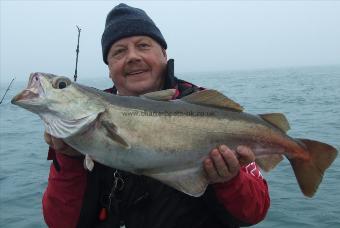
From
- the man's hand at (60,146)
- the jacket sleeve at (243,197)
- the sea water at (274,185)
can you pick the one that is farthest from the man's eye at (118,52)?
the sea water at (274,185)

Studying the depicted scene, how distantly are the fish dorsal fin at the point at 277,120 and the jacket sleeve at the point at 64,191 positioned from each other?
1751mm

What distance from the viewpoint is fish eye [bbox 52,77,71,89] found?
11.4 ft

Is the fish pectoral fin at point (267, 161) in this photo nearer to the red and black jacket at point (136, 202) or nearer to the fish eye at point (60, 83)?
the red and black jacket at point (136, 202)

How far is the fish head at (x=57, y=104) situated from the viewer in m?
3.42

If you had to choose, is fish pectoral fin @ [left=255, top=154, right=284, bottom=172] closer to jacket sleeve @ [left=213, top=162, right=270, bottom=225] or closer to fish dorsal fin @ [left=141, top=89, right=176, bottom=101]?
jacket sleeve @ [left=213, top=162, right=270, bottom=225]

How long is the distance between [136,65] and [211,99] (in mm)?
1038

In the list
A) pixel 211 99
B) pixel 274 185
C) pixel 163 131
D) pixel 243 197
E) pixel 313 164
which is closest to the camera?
pixel 163 131

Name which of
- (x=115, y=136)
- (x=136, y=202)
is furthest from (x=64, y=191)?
(x=115, y=136)

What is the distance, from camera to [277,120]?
13.1 feet

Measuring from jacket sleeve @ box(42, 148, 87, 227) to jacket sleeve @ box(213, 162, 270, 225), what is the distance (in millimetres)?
1241

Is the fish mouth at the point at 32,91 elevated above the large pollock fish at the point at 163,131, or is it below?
above

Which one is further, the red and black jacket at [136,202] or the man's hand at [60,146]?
the red and black jacket at [136,202]

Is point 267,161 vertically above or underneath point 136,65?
underneath

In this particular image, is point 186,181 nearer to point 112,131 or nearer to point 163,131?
point 163,131
